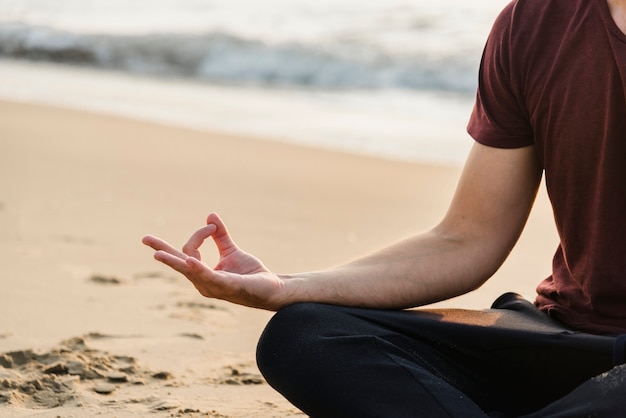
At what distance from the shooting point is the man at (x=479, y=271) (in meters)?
2.11

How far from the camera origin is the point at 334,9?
14.5 m

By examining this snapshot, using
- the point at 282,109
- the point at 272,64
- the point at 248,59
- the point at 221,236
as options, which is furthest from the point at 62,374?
the point at 248,59

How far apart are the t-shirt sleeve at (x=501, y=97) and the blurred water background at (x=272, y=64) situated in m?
4.36

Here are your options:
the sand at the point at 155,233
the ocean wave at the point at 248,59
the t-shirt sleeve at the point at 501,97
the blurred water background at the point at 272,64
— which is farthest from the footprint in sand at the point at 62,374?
the ocean wave at the point at 248,59

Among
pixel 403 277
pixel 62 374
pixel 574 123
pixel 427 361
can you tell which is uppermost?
pixel 574 123

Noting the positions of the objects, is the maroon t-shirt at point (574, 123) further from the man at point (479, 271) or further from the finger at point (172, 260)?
the finger at point (172, 260)

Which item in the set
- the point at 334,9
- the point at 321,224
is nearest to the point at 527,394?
the point at 321,224

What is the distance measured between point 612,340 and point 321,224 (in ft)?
9.85

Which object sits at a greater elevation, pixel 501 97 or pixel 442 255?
pixel 501 97

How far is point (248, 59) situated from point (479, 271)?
31.8 feet

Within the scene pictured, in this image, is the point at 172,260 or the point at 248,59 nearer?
the point at 172,260

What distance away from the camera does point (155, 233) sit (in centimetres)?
464

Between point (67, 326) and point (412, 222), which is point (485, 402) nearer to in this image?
point (67, 326)

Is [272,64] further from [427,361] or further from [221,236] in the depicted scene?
[427,361]
